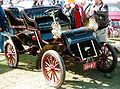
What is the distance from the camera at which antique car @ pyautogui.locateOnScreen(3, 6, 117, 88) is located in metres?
6.66

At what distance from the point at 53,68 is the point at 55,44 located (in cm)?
58

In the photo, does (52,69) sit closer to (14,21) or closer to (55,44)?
(55,44)

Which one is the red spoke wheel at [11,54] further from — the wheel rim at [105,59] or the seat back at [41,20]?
the wheel rim at [105,59]

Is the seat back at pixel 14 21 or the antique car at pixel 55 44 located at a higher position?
the seat back at pixel 14 21

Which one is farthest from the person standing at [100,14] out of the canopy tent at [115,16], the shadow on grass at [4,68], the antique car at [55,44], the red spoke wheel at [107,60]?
the canopy tent at [115,16]

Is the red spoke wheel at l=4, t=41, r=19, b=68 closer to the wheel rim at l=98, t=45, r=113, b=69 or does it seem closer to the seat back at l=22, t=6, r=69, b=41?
the seat back at l=22, t=6, r=69, b=41

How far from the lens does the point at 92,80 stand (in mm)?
7055

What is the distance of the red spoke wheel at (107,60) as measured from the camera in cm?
717

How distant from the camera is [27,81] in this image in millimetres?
7211

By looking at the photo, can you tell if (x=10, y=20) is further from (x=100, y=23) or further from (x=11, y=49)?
(x=100, y=23)

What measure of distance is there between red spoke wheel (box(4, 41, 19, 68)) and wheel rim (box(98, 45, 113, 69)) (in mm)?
2277

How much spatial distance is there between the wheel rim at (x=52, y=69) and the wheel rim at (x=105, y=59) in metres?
1.26

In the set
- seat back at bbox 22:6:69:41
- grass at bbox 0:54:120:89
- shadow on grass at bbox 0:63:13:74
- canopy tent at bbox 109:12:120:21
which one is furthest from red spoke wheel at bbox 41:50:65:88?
canopy tent at bbox 109:12:120:21

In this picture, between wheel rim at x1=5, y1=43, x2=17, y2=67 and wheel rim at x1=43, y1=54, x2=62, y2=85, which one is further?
wheel rim at x1=5, y1=43, x2=17, y2=67
